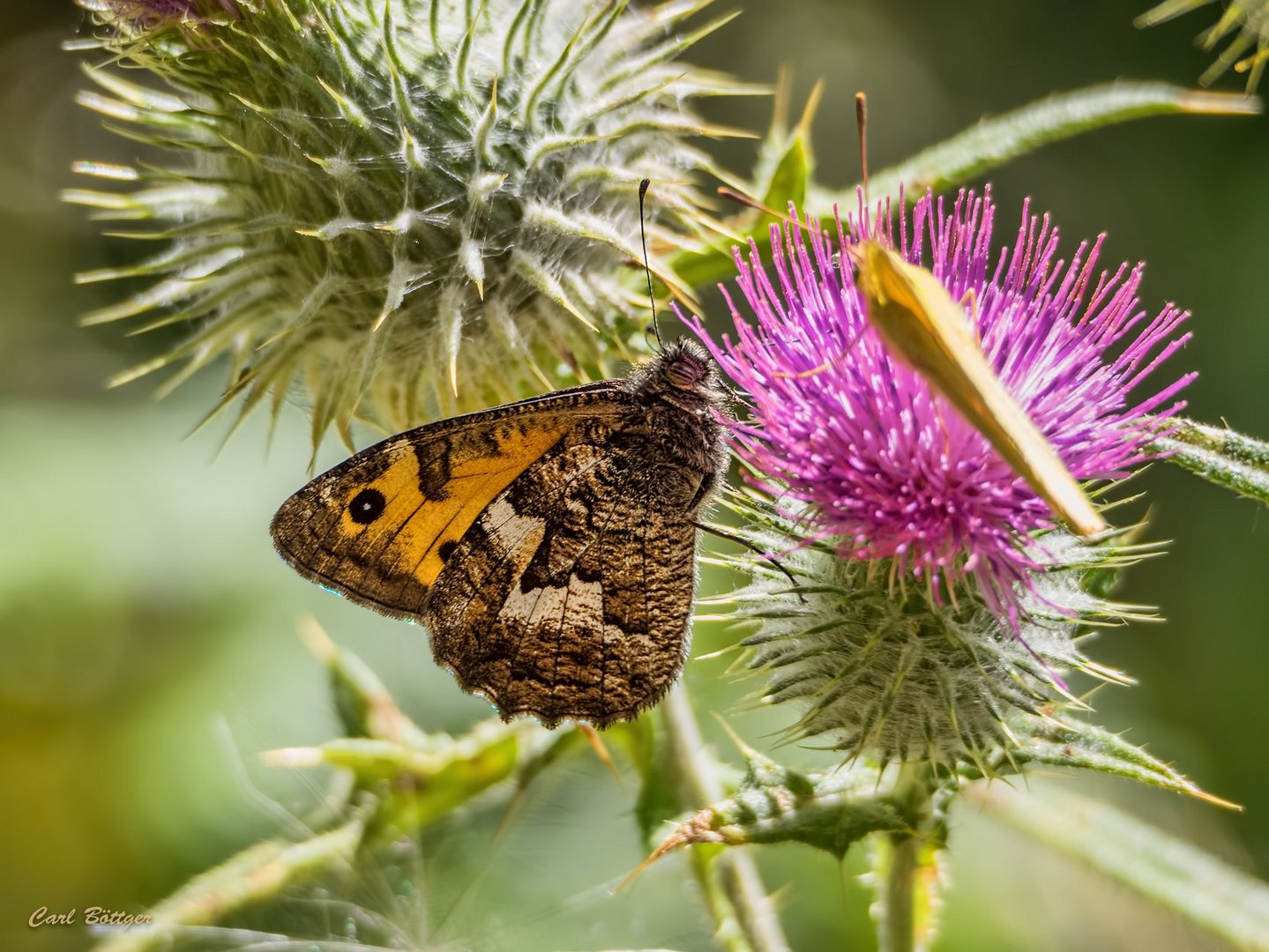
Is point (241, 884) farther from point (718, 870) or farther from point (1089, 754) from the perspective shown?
point (1089, 754)

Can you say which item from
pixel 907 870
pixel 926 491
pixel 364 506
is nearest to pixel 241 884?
pixel 364 506

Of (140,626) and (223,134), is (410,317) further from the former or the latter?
(140,626)

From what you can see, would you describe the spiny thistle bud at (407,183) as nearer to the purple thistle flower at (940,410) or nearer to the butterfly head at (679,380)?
the butterfly head at (679,380)

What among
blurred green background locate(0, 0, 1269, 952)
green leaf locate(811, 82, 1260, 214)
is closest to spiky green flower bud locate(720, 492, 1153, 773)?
blurred green background locate(0, 0, 1269, 952)

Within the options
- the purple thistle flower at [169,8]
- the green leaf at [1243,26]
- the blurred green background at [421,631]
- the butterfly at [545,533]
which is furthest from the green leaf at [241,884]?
the green leaf at [1243,26]

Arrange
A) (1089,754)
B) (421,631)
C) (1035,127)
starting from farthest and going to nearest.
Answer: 1. (421,631)
2. (1035,127)
3. (1089,754)
